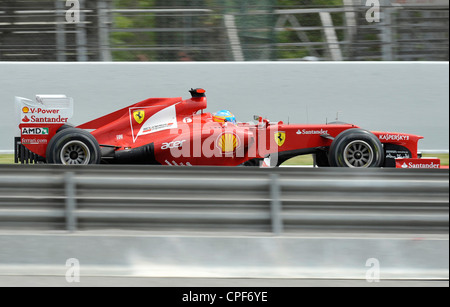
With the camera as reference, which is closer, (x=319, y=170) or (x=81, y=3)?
(x=319, y=170)

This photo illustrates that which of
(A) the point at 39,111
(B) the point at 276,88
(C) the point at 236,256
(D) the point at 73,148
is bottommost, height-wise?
(C) the point at 236,256

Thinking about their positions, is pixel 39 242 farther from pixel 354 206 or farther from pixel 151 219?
pixel 354 206

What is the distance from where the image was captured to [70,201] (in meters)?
4.22

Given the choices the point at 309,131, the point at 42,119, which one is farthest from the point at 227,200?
the point at 42,119

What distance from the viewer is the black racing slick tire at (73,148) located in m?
7.72

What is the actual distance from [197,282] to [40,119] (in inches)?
186

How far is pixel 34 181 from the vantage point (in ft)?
14.1

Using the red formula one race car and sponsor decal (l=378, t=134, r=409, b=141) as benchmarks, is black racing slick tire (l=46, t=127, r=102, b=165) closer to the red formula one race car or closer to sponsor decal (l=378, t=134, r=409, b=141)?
the red formula one race car

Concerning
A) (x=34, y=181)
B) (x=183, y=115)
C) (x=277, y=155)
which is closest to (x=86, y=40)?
(x=183, y=115)

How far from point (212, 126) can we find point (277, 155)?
89 centimetres

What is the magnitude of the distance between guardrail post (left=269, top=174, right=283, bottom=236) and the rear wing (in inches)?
172

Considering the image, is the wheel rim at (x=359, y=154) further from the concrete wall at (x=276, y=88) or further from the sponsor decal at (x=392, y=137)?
the concrete wall at (x=276, y=88)

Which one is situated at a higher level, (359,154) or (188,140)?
(188,140)

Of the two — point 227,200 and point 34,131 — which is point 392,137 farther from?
point 34,131
